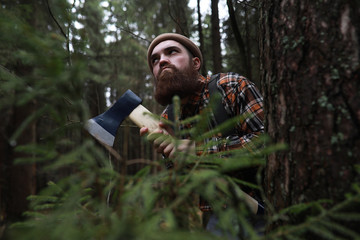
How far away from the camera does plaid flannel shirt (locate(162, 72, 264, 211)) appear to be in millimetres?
2043

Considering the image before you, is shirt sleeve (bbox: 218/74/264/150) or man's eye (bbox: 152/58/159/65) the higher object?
man's eye (bbox: 152/58/159/65)

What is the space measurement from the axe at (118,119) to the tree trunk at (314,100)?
1357 mm

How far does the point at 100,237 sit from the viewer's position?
641 millimetres

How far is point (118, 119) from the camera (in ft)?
7.79

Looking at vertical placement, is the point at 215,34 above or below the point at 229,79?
above

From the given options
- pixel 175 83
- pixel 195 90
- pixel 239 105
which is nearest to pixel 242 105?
pixel 239 105

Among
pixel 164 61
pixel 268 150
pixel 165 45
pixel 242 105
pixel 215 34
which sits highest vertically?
pixel 215 34

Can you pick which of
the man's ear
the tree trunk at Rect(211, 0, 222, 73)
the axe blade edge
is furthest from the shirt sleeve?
the tree trunk at Rect(211, 0, 222, 73)

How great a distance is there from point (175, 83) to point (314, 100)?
1819 millimetres

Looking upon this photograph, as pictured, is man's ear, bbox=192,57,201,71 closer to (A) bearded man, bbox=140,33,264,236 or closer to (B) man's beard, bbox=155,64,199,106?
(A) bearded man, bbox=140,33,264,236

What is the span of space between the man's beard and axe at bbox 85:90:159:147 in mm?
429

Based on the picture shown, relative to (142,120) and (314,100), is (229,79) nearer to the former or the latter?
(142,120)

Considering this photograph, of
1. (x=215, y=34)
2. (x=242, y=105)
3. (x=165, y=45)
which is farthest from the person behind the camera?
(x=215, y=34)

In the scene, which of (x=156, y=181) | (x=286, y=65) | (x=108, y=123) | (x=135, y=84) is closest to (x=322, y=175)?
(x=286, y=65)
